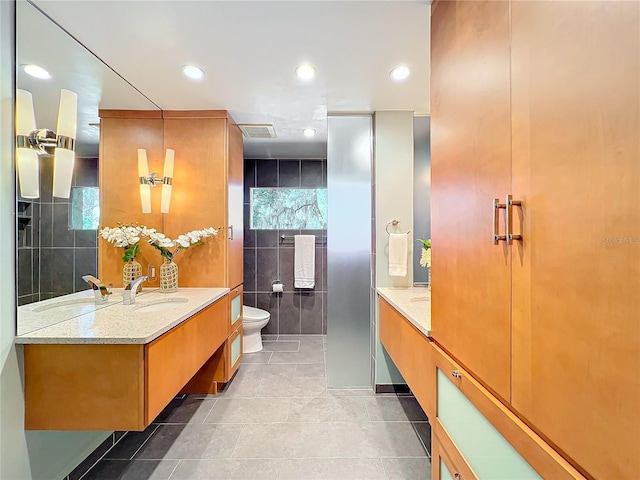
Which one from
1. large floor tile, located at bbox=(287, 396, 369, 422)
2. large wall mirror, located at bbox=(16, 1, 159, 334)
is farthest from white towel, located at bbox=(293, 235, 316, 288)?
large wall mirror, located at bbox=(16, 1, 159, 334)

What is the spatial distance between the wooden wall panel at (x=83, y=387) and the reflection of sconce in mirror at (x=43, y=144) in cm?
73

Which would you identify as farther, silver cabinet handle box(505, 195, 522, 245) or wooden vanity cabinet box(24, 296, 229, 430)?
wooden vanity cabinet box(24, 296, 229, 430)

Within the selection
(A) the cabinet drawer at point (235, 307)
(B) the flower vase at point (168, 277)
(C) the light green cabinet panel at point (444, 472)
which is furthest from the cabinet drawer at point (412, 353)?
(B) the flower vase at point (168, 277)

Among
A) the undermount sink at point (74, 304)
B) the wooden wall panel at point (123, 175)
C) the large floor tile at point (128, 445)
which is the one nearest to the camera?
the undermount sink at point (74, 304)

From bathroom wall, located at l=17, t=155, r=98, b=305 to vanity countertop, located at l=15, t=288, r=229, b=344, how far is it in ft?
0.32

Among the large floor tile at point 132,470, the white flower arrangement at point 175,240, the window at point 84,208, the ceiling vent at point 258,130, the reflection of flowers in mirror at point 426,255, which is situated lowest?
the large floor tile at point 132,470

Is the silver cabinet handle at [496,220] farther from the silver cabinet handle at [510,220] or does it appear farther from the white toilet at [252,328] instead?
the white toilet at [252,328]

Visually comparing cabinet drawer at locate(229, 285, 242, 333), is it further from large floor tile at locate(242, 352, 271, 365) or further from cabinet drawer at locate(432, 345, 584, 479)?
cabinet drawer at locate(432, 345, 584, 479)

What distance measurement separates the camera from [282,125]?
268 centimetres

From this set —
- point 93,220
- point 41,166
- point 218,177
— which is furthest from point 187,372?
point 218,177

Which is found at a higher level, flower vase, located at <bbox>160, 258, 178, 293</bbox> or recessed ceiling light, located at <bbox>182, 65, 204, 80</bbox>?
Result: recessed ceiling light, located at <bbox>182, 65, 204, 80</bbox>

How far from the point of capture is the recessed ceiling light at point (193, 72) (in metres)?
1.76

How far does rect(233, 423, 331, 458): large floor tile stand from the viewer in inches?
66.7

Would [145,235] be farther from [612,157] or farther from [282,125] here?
[612,157]
